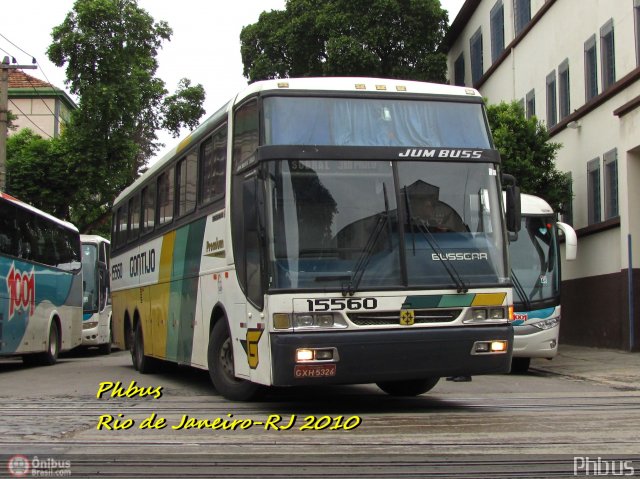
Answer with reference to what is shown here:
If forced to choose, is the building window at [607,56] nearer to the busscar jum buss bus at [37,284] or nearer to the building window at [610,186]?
the building window at [610,186]

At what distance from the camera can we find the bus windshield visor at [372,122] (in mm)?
9125

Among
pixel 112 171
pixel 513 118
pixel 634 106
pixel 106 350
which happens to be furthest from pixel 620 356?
pixel 112 171

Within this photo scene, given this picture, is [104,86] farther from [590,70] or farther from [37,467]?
[37,467]

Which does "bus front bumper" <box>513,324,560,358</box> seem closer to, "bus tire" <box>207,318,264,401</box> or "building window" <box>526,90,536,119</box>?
"bus tire" <box>207,318,264,401</box>

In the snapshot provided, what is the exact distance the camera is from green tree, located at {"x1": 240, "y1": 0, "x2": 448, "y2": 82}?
115ft

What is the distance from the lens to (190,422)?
8.67 meters

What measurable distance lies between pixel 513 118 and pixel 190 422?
15.5 metres

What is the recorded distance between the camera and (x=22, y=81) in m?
62.1

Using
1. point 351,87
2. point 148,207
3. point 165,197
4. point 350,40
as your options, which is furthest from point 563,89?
point 351,87

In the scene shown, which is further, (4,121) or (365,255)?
(4,121)

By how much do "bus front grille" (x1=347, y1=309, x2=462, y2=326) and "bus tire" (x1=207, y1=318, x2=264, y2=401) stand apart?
6.33 ft

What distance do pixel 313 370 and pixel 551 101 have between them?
19517mm

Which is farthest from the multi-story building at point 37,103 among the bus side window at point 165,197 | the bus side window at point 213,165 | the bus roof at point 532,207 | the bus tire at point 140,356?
the bus side window at point 213,165

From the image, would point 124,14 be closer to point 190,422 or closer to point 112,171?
point 112,171
